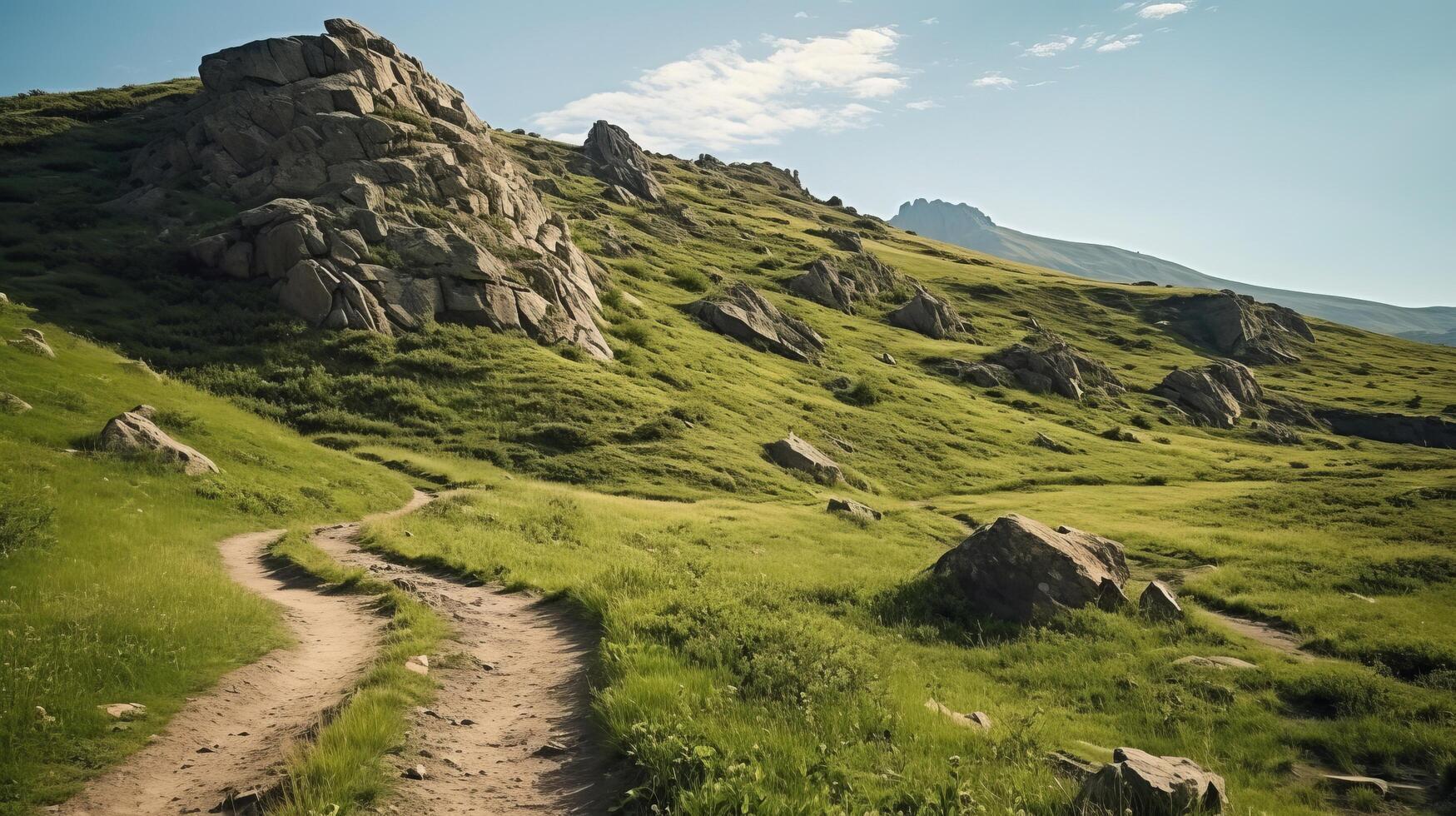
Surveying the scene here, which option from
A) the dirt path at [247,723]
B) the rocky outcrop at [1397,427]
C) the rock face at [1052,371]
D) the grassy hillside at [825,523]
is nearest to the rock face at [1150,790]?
the grassy hillside at [825,523]

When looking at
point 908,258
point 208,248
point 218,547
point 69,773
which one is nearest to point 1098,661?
point 69,773

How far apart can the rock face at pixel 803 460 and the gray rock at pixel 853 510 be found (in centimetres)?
1066

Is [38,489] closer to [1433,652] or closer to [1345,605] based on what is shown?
[1433,652]

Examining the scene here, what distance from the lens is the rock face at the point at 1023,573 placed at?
21.1 metres

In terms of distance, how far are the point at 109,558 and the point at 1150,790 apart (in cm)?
2027

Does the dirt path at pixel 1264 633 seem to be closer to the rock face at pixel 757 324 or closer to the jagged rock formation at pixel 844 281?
the rock face at pixel 757 324

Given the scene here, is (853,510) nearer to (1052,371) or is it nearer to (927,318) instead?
(1052,371)

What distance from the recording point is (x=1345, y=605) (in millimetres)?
23219

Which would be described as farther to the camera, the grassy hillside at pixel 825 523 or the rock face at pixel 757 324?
the rock face at pixel 757 324

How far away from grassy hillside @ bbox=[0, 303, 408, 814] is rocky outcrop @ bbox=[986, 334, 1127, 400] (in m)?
89.7

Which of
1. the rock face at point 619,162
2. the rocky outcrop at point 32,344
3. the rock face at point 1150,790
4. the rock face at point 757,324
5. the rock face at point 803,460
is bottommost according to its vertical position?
the rock face at point 803,460

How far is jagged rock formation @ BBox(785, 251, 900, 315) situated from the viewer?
12444 cm

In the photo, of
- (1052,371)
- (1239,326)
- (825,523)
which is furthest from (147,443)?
(1239,326)

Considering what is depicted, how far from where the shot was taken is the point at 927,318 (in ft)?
409
